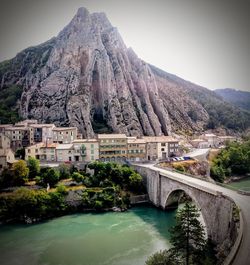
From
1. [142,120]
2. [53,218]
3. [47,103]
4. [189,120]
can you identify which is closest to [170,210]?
[53,218]

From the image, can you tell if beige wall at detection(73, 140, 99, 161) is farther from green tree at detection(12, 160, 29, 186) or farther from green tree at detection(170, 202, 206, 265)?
green tree at detection(170, 202, 206, 265)

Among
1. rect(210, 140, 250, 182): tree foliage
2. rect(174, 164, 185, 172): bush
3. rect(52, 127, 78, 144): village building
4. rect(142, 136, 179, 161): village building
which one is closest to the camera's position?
rect(174, 164, 185, 172): bush

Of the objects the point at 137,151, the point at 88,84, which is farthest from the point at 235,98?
the point at 137,151

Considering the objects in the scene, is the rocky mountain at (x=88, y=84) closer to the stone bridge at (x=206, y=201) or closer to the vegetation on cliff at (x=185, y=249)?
the stone bridge at (x=206, y=201)

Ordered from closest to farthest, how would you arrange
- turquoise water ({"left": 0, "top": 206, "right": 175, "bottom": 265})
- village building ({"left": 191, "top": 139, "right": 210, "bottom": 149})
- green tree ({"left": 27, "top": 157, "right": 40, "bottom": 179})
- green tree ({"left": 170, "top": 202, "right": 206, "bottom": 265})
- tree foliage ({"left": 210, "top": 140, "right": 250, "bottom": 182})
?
green tree ({"left": 170, "top": 202, "right": 206, "bottom": 265}), turquoise water ({"left": 0, "top": 206, "right": 175, "bottom": 265}), green tree ({"left": 27, "top": 157, "right": 40, "bottom": 179}), tree foliage ({"left": 210, "top": 140, "right": 250, "bottom": 182}), village building ({"left": 191, "top": 139, "right": 210, "bottom": 149})

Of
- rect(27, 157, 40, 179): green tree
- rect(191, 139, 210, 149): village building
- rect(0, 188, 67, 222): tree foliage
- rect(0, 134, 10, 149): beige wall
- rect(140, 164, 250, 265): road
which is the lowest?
rect(0, 188, 67, 222): tree foliage

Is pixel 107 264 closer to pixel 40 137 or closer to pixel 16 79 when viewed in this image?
pixel 40 137

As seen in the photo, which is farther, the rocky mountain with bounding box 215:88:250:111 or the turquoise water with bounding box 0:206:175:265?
the rocky mountain with bounding box 215:88:250:111

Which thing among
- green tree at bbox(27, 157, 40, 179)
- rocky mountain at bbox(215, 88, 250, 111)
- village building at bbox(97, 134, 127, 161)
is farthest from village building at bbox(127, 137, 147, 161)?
rocky mountain at bbox(215, 88, 250, 111)
